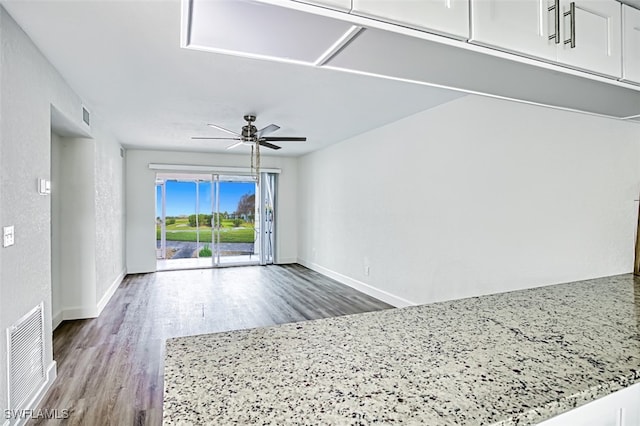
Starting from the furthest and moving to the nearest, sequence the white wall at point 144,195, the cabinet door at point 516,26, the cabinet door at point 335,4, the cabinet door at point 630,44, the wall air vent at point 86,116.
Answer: the white wall at point 144,195 → the wall air vent at point 86,116 → the cabinet door at point 630,44 → the cabinet door at point 516,26 → the cabinet door at point 335,4

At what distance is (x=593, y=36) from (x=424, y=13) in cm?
79

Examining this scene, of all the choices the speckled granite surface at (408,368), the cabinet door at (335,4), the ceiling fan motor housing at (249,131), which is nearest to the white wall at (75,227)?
the ceiling fan motor housing at (249,131)

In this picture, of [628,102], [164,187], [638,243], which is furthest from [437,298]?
[164,187]

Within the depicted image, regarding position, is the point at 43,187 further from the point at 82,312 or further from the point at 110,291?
the point at 110,291

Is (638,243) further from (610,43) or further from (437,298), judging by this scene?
(437,298)

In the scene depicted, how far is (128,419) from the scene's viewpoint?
220 cm

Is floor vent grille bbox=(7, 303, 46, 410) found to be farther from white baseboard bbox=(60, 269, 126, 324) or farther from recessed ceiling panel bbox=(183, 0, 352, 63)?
recessed ceiling panel bbox=(183, 0, 352, 63)

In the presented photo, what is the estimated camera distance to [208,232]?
802 centimetres

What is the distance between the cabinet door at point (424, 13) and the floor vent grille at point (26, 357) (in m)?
2.45

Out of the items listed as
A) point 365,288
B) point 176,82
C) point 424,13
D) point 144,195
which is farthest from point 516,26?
point 144,195

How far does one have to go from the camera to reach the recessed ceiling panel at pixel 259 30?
79 centimetres

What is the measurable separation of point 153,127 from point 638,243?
5.17m

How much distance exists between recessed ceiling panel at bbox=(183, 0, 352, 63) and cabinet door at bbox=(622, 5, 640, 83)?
1.17 meters

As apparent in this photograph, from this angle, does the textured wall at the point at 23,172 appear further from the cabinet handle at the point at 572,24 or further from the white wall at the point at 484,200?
the white wall at the point at 484,200
